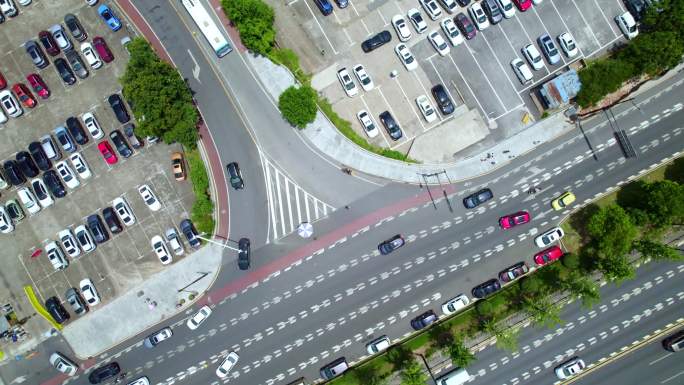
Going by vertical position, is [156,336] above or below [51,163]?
below

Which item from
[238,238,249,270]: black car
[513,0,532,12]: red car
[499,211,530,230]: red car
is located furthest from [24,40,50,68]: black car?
[499,211,530,230]: red car

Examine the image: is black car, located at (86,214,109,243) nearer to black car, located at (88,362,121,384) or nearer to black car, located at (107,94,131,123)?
black car, located at (107,94,131,123)

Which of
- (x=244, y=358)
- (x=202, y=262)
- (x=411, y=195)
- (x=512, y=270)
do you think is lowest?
(x=512, y=270)

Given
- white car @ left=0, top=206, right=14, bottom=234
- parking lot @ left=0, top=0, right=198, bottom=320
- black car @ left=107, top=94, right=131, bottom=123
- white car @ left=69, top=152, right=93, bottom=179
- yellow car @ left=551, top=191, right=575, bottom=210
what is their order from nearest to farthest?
yellow car @ left=551, top=191, right=575, bottom=210 → black car @ left=107, top=94, right=131, bottom=123 → white car @ left=69, top=152, right=93, bottom=179 → white car @ left=0, top=206, right=14, bottom=234 → parking lot @ left=0, top=0, right=198, bottom=320

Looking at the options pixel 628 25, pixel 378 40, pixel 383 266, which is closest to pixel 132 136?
pixel 378 40

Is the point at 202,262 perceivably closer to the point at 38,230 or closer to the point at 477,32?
the point at 38,230

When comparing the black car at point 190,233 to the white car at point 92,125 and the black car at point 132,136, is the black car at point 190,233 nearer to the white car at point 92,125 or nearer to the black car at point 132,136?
the black car at point 132,136

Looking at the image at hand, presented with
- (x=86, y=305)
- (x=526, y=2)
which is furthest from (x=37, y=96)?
(x=526, y=2)
